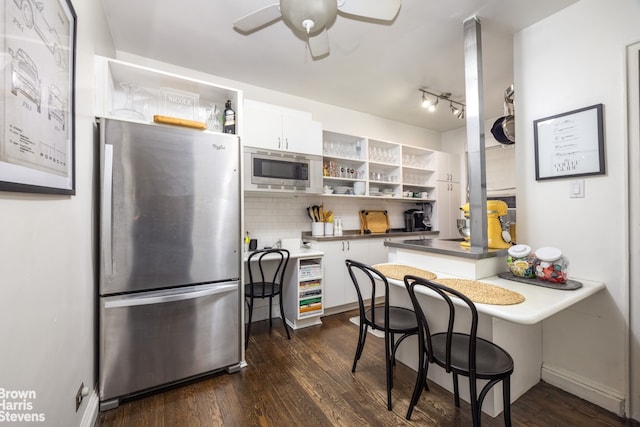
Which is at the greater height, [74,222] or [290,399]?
[74,222]

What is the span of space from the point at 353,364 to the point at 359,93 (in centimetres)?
305

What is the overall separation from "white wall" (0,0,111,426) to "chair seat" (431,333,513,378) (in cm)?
169

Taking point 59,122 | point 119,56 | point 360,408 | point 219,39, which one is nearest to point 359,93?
point 219,39

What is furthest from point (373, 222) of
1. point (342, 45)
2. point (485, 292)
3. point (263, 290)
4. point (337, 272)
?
point (485, 292)

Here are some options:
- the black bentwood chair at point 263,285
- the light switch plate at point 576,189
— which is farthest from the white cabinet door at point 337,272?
the light switch plate at point 576,189

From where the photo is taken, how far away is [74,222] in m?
1.33

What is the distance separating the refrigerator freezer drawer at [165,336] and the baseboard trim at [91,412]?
0.04 metres

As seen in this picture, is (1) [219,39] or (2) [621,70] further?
(1) [219,39]

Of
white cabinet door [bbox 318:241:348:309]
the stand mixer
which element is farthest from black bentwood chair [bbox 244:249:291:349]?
the stand mixer

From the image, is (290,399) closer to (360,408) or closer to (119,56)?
(360,408)

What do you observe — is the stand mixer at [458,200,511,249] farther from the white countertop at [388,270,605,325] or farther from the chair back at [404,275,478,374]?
the chair back at [404,275,478,374]

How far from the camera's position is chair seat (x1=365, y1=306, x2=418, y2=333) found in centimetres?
171

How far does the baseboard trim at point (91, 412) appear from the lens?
4.66 feet

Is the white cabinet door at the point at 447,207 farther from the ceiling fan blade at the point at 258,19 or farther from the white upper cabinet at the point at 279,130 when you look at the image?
the ceiling fan blade at the point at 258,19
